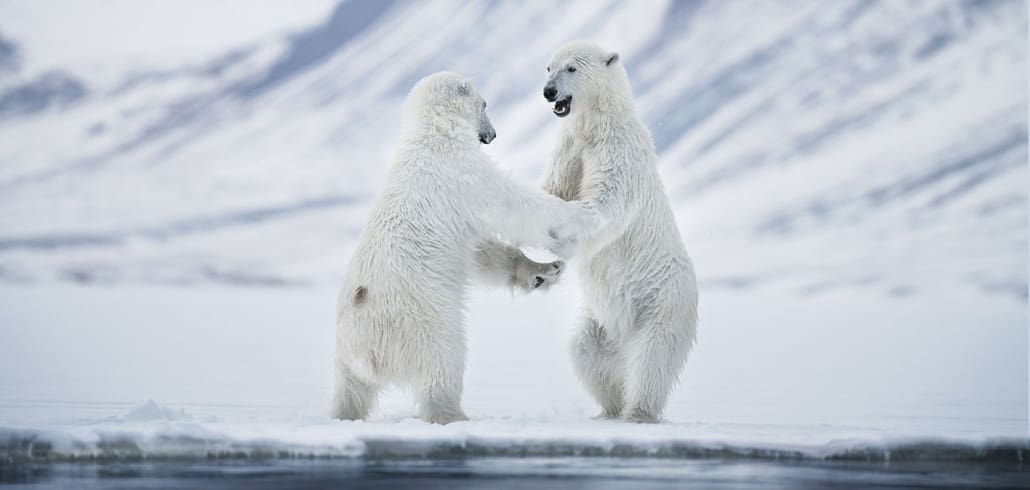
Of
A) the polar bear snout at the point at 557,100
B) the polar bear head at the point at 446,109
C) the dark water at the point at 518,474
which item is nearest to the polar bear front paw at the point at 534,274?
the polar bear head at the point at 446,109

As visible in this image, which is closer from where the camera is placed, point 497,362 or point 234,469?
point 234,469

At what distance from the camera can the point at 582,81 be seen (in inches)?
203

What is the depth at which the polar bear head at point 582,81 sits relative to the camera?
5.14 meters

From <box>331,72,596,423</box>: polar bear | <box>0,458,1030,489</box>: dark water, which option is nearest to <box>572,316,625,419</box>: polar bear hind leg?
<box>331,72,596,423</box>: polar bear

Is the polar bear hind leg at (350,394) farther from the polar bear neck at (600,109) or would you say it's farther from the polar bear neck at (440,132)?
the polar bear neck at (600,109)

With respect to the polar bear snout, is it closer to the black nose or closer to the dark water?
the black nose

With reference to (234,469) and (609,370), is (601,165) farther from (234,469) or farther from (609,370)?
(234,469)

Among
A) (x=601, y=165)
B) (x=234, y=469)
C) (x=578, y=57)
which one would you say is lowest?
(x=234, y=469)

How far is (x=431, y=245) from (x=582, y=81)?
1094 mm

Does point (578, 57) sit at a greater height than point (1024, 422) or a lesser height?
greater

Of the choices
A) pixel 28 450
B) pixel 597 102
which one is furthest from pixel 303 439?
pixel 597 102

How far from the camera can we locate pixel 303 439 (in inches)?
147

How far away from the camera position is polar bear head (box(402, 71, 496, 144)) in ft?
15.5

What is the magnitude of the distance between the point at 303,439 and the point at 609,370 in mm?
1700
